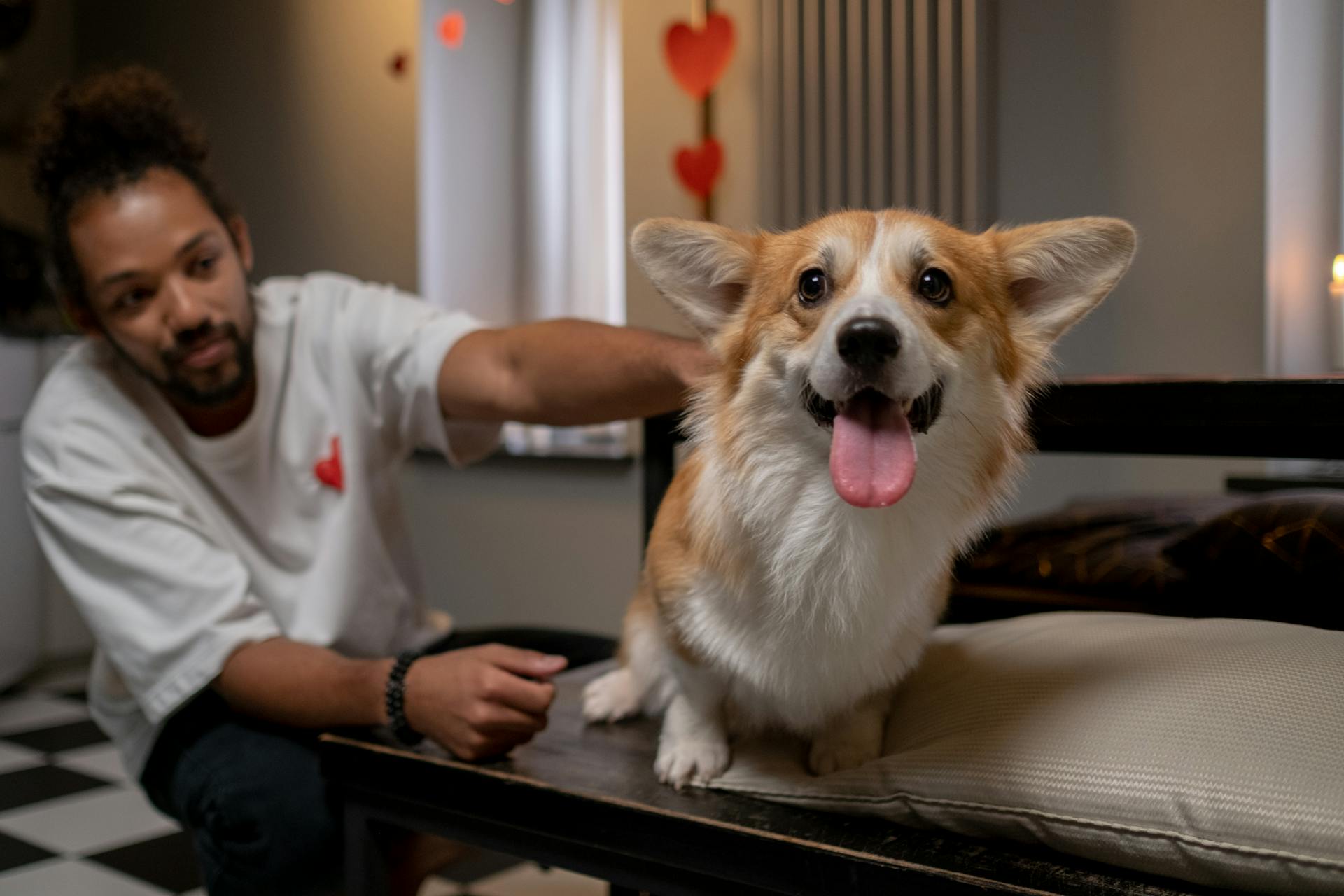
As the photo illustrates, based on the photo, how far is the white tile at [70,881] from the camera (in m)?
1.64

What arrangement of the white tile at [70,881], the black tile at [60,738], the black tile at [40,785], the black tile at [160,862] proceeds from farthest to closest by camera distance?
the black tile at [60,738] → the black tile at [40,785] → the black tile at [160,862] → the white tile at [70,881]

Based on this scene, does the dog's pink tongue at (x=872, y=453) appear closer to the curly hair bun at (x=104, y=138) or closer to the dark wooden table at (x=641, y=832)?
the dark wooden table at (x=641, y=832)

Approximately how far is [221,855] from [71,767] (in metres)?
1.43

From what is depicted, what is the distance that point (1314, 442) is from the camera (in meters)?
0.87

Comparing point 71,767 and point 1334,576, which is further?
point 71,767

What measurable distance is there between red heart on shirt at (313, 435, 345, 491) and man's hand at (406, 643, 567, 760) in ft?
1.75

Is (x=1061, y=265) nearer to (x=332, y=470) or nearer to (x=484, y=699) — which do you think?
(x=484, y=699)

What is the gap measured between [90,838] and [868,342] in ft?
6.18

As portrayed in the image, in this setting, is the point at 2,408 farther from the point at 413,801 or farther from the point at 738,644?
the point at 738,644

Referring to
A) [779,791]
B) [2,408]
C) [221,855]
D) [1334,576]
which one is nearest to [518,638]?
[221,855]

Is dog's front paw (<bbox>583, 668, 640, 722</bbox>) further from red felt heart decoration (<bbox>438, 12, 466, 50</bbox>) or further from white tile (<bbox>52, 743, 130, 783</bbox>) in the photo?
red felt heart decoration (<bbox>438, 12, 466, 50</bbox>)

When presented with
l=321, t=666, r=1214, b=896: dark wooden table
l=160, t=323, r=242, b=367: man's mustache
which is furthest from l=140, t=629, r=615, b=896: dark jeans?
l=160, t=323, r=242, b=367: man's mustache

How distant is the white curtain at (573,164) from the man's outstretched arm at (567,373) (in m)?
Answer: 1.56

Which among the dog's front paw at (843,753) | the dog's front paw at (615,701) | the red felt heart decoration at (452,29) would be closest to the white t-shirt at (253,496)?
the dog's front paw at (615,701)
